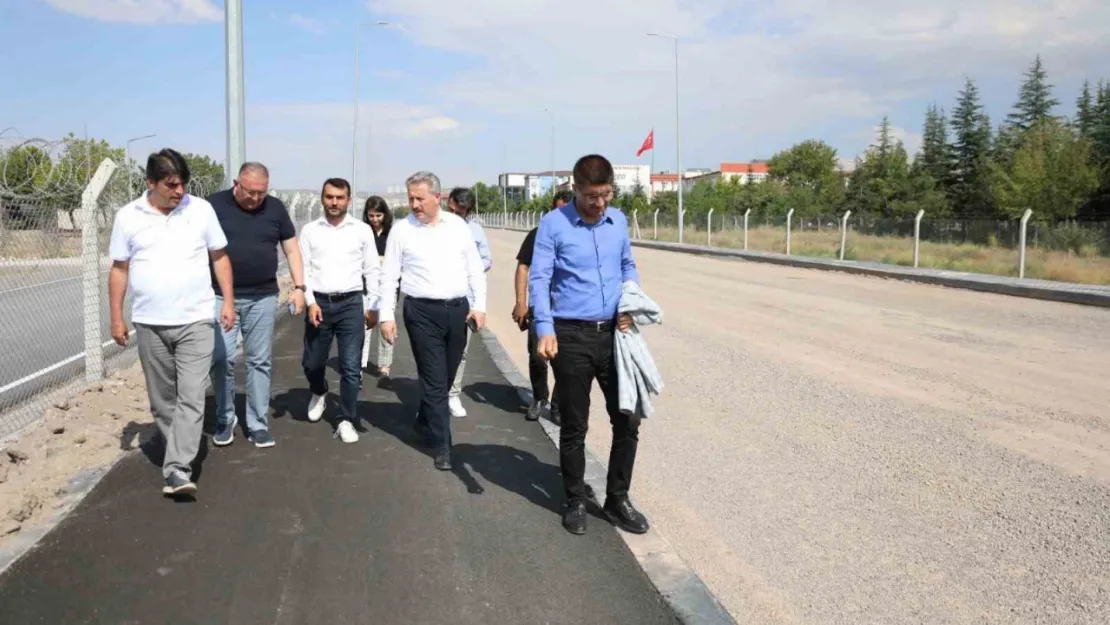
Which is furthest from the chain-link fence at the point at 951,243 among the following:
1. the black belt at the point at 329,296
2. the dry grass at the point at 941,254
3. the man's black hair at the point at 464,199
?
the black belt at the point at 329,296

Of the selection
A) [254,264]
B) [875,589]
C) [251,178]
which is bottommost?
[875,589]

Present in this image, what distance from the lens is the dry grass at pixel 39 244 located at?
279 inches

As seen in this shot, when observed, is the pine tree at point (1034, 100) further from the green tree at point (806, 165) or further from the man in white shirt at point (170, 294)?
the man in white shirt at point (170, 294)

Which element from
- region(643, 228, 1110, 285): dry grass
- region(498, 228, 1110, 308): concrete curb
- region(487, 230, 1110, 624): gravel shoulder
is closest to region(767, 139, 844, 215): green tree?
region(643, 228, 1110, 285): dry grass

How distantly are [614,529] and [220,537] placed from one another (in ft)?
6.26

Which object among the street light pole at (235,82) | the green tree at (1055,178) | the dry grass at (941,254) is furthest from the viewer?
the green tree at (1055,178)

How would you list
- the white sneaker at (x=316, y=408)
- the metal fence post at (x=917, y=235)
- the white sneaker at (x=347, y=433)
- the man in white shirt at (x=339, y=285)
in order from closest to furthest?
the white sneaker at (x=347, y=433), the man in white shirt at (x=339, y=285), the white sneaker at (x=316, y=408), the metal fence post at (x=917, y=235)

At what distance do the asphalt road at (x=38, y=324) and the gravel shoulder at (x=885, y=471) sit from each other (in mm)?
4623

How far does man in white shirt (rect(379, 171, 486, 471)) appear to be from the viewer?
5652 mm

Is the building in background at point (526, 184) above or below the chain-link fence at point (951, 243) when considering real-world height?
above

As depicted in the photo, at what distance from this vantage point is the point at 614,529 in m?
4.56

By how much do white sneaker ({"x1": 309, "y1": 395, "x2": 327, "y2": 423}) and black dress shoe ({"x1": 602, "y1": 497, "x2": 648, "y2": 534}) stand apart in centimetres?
304

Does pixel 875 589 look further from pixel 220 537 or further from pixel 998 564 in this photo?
pixel 220 537

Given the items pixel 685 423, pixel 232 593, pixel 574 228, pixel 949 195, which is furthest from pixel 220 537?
pixel 949 195
